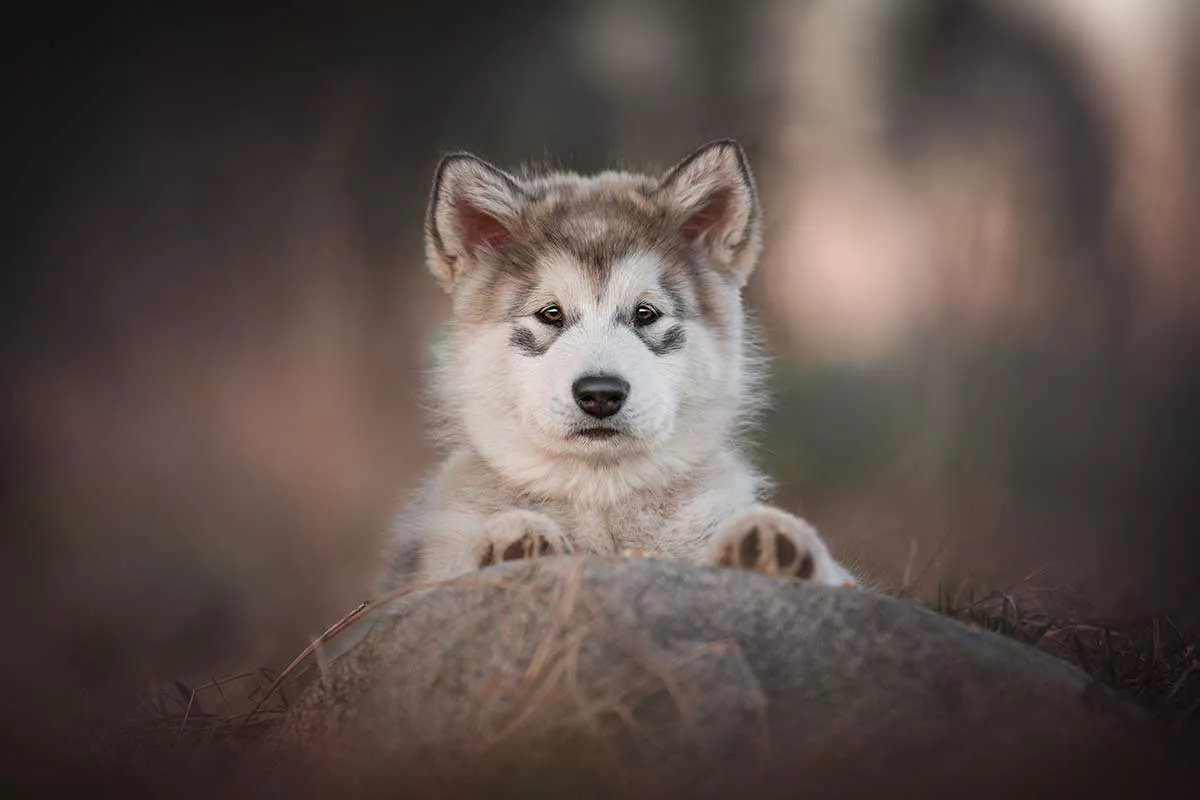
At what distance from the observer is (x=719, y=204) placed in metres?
3.32

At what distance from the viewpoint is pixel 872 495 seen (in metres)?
3.74

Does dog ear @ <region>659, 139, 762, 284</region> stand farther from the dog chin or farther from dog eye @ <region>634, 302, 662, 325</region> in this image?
the dog chin

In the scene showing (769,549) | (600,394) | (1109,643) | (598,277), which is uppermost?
(598,277)

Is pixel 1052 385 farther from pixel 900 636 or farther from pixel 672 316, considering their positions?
pixel 900 636

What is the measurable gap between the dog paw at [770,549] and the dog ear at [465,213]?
1.20 metres

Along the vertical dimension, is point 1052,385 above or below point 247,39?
below

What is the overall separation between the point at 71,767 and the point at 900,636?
1.43 meters

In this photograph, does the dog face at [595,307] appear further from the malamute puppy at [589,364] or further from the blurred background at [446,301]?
the blurred background at [446,301]

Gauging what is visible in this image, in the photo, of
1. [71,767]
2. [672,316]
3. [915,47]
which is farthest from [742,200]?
[71,767]

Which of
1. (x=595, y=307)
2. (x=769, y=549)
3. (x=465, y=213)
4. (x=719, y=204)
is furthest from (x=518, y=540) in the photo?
(x=719, y=204)

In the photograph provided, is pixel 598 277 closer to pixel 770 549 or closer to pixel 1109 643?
pixel 770 549

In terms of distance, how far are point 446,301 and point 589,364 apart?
810 millimetres

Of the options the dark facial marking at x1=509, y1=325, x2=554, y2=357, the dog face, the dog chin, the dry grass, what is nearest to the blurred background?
the dry grass

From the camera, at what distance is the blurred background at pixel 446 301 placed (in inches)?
119
